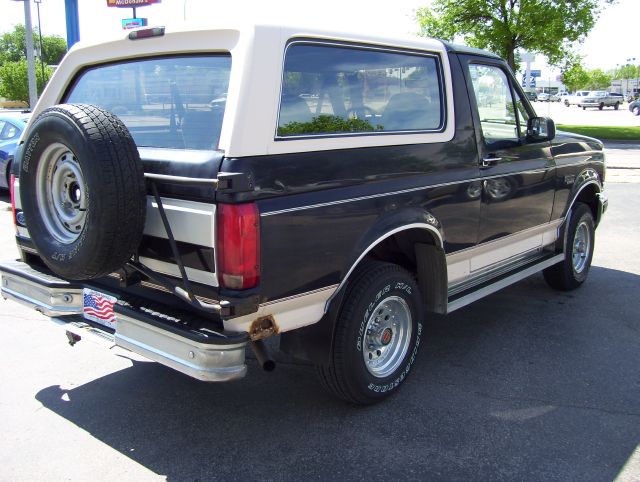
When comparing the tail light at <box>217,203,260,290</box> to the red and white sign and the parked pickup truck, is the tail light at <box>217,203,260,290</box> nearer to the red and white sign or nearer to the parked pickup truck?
the red and white sign

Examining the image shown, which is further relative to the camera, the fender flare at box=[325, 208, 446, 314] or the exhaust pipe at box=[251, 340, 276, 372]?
the fender flare at box=[325, 208, 446, 314]

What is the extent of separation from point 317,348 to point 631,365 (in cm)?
236

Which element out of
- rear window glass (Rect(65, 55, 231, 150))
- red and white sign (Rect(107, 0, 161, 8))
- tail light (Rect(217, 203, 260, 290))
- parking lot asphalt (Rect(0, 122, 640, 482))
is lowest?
parking lot asphalt (Rect(0, 122, 640, 482))

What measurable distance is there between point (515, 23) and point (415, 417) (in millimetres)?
20725

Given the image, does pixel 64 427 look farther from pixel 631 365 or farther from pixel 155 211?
pixel 631 365

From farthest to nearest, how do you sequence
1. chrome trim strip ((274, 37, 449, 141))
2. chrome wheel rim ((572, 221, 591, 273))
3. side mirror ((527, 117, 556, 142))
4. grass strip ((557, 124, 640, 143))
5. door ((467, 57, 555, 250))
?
grass strip ((557, 124, 640, 143)) < chrome wheel rim ((572, 221, 591, 273)) < side mirror ((527, 117, 556, 142)) < door ((467, 57, 555, 250)) < chrome trim strip ((274, 37, 449, 141))

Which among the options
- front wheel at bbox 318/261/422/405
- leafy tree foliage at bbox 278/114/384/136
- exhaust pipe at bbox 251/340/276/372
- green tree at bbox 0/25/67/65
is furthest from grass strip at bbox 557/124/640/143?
green tree at bbox 0/25/67/65

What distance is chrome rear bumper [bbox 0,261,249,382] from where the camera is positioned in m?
2.72

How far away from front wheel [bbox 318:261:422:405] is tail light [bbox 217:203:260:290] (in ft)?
2.51

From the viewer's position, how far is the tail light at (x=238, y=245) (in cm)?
264

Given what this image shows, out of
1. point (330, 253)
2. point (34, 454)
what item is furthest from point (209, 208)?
point (34, 454)

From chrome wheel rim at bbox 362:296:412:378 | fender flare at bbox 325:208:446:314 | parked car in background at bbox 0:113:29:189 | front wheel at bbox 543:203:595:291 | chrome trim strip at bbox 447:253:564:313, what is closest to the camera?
fender flare at bbox 325:208:446:314

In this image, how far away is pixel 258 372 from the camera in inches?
161

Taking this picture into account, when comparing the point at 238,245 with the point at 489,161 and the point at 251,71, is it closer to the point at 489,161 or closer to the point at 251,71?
the point at 251,71
